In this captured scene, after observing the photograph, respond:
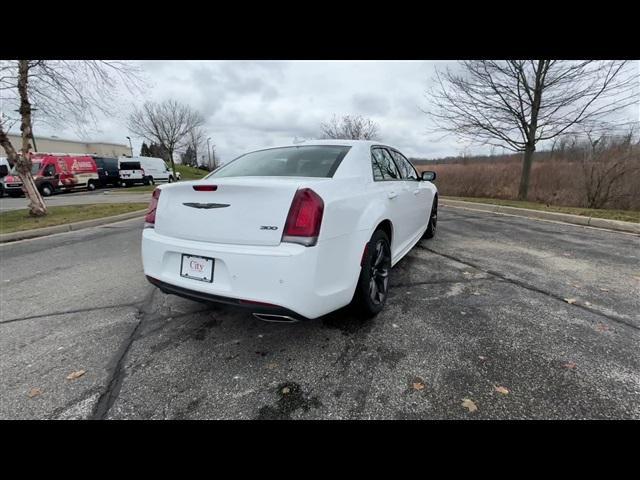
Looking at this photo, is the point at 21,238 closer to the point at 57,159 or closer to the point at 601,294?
the point at 601,294

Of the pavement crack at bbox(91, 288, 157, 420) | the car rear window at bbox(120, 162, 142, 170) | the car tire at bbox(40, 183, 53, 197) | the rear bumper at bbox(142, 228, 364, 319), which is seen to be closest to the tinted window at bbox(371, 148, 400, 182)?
the rear bumper at bbox(142, 228, 364, 319)

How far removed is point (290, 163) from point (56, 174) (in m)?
24.5

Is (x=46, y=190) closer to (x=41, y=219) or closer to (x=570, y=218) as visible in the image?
(x=41, y=219)

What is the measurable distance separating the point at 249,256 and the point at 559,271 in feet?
13.9

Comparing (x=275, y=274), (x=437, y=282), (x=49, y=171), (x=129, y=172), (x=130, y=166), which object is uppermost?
(x=130, y=166)

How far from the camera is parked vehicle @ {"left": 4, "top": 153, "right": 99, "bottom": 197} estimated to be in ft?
61.5

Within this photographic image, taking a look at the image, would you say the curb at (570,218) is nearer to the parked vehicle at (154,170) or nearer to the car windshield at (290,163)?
the car windshield at (290,163)

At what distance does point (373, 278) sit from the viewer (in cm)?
278

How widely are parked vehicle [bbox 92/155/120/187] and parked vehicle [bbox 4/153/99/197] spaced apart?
1.81m

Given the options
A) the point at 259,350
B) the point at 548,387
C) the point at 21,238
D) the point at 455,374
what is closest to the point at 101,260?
the point at 21,238

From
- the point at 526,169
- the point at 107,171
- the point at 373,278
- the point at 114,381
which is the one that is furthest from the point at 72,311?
the point at 107,171

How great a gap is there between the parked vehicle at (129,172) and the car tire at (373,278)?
30.1 meters
